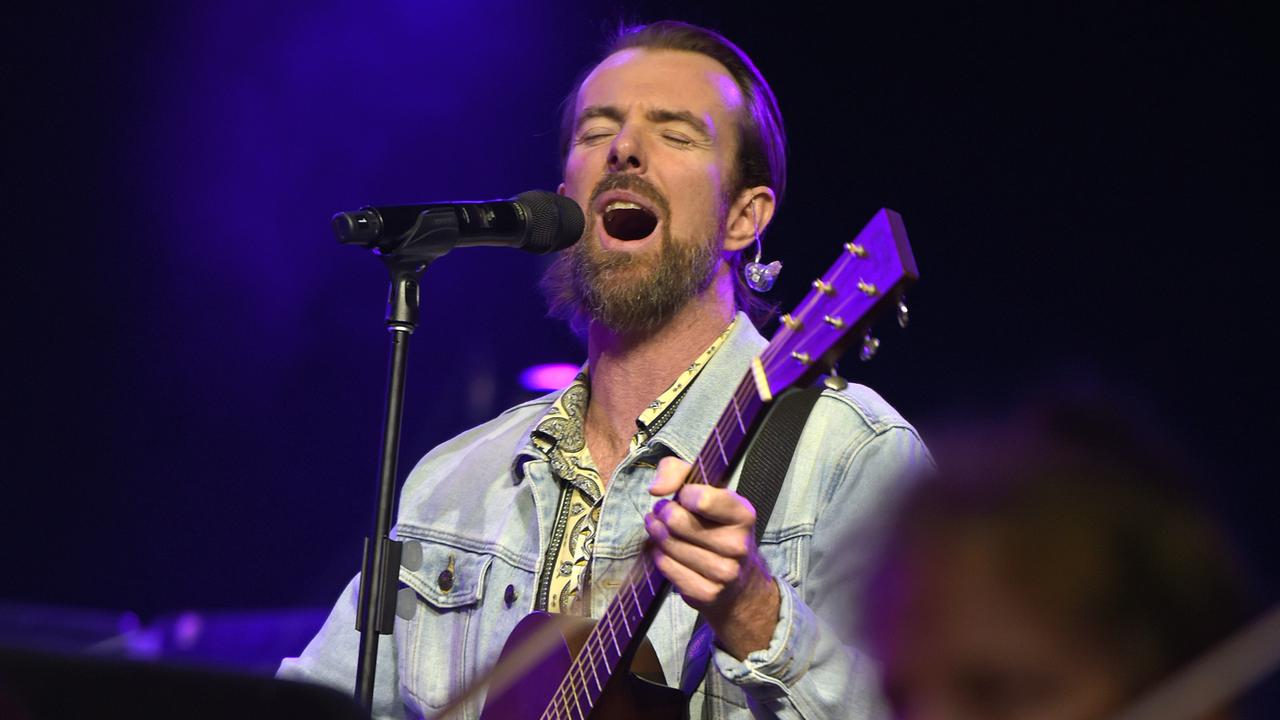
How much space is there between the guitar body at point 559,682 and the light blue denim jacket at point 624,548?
0.12 meters

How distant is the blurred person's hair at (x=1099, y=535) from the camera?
0.70 meters

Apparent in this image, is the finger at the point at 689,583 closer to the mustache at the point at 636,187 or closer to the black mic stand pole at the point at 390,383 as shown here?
the black mic stand pole at the point at 390,383

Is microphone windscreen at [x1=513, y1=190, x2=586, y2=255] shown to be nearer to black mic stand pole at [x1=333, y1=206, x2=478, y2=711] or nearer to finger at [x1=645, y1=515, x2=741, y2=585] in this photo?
black mic stand pole at [x1=333, y1=206, x2=478, y2=711]

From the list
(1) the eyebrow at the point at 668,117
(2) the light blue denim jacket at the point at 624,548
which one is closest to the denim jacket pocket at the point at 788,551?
(2) the light blue denim jacket at the point at 624,548

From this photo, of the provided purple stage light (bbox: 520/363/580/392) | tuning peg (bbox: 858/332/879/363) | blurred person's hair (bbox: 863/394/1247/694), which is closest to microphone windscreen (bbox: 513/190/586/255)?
tuning peg (bbox: 858/332/879/363)

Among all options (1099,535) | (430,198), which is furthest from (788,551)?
(430,198)

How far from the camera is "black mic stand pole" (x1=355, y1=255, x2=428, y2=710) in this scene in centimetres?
196

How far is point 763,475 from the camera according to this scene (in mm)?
2184

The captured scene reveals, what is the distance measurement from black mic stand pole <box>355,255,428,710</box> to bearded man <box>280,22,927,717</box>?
1.62 feet

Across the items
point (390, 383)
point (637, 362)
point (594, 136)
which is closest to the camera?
point (390, 383)

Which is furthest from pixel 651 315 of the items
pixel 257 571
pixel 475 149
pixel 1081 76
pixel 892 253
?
pixel 257 571

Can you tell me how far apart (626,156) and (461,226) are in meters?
0.77

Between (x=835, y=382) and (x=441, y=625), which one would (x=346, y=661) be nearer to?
(x=441, y=625)

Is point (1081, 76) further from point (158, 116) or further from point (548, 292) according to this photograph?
point (158, 116)
